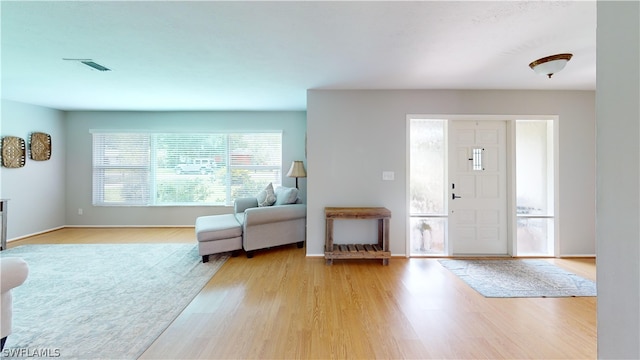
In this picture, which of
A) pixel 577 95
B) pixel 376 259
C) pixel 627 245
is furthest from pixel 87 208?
pixel 577 95

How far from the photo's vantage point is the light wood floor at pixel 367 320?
6.01 feet

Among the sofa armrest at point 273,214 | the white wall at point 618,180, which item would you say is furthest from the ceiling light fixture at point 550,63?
the sofa armrest at point 273,214

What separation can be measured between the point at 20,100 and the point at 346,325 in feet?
→ 20.5

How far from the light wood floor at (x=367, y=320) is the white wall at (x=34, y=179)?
427 cm

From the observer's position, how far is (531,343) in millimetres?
1914

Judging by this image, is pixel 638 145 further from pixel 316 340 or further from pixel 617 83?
pixel 316 340

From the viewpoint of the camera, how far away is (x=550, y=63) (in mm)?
2666

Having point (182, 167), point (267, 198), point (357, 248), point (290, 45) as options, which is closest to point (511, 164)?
point (357, 248)

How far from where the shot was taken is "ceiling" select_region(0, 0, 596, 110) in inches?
76.3

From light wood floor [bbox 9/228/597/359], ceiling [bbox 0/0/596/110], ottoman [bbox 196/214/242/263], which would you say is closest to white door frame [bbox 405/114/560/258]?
ceiling [bbox 0/0/596/110]

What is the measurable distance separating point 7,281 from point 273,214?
103 inches

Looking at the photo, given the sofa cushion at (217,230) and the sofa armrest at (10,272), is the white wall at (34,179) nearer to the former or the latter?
the sofa cushion at (217,230)

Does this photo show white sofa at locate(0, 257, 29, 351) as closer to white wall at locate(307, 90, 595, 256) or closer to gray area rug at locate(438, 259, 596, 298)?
white wall at locate(307, 90, 595, 256)

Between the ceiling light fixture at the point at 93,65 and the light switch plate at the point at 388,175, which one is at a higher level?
the ceiling light fixture at the point at 93,65
